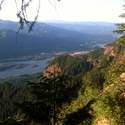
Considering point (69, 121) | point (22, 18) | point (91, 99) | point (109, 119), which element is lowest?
point (69, 121)

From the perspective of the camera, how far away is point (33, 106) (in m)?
48.7

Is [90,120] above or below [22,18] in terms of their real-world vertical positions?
below

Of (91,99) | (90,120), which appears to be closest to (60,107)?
(91,99)

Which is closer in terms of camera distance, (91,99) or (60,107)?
(91,99)

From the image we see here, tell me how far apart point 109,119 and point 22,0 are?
23419 mm

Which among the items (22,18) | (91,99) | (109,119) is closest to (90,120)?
(91,99)

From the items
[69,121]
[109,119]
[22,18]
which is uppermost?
[22,18]

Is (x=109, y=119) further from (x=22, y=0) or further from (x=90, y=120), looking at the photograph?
(x=22, y=0)

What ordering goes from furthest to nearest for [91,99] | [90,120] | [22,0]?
[91,99], [90,120], [22,0]

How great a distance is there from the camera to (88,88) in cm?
4838

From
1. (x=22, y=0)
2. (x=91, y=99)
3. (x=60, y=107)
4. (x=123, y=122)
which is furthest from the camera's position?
(x=60, y=107)

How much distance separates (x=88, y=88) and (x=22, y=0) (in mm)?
42664

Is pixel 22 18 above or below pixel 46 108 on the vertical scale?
above

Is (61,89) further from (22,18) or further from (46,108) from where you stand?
(22,18)
